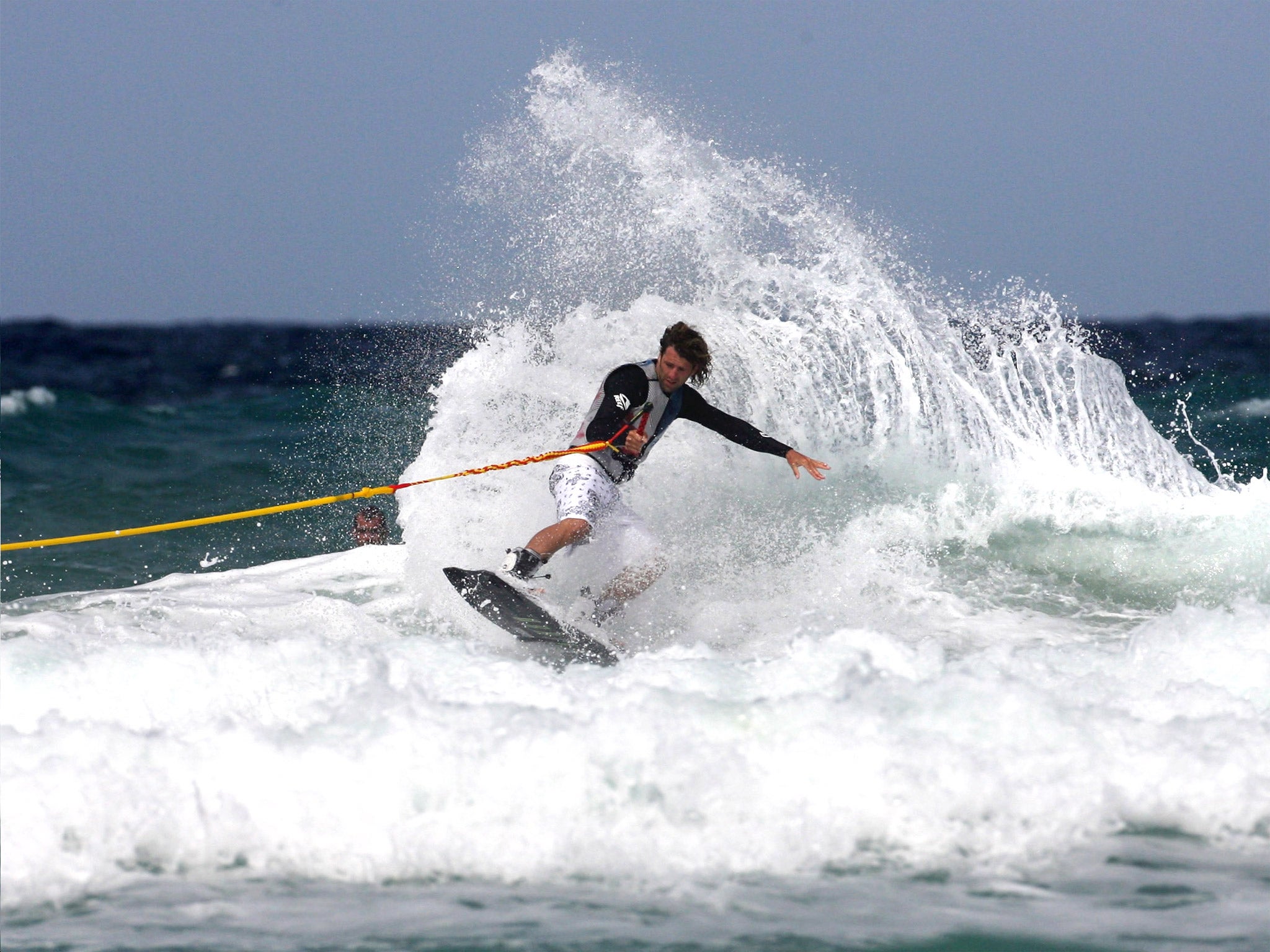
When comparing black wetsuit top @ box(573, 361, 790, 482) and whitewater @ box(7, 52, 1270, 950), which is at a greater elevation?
black wetsuit top @ box(573, 361, 790, 482)

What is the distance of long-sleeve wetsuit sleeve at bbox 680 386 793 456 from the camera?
6777 millimetres

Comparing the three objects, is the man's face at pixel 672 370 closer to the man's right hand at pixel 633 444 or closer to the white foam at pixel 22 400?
the man's right hand at pixel 633 444

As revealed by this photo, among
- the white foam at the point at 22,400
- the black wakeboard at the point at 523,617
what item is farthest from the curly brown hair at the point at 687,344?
the white foam at the point at 22,400

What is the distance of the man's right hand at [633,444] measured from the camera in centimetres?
636

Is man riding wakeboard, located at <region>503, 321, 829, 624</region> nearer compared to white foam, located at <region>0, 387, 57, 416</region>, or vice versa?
man riding wakeboard, located at <region>503, 321, 829, 624</region>

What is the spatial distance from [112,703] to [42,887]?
1.35 meters

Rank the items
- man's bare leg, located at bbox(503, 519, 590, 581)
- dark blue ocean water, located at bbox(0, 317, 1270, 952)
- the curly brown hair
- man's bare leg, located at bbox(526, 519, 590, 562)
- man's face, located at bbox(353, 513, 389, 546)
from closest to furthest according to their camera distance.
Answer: dark blue ocean water, located at bbox(0, 317, 1270, 952) → man's bare leg, located at bbox(503, 519, 590, 581) → man's bare leg, located at bbox(526, 519, 590, 562) → the curly brown hair → man's face, located at bbox(353, 513, 389, 546)

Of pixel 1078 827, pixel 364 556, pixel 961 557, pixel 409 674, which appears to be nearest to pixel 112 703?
pixel 409 674

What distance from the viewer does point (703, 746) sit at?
3.87 meters

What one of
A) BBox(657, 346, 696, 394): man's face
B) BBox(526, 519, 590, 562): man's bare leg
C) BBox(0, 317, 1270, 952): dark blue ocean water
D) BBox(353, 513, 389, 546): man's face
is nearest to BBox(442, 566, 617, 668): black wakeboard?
BBox(526, 519, 590, 562): man's bare leg

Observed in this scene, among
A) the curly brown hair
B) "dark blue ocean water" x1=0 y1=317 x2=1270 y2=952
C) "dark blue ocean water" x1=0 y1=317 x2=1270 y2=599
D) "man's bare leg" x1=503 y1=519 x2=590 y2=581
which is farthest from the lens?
"dark blue ocean water" x1=0 y1=317 x2=1270 y2=599

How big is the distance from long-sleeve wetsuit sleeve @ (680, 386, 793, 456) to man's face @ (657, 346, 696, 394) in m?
0.32

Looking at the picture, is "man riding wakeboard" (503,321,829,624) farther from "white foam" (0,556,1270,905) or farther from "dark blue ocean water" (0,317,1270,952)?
"white foam" (0,556,1270,905)

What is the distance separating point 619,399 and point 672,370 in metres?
0.30
